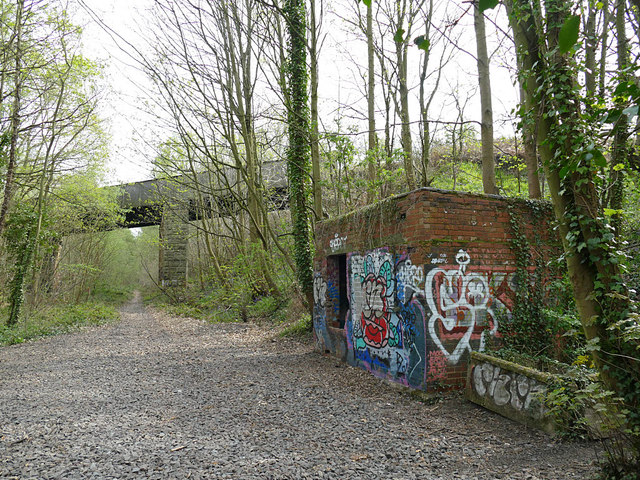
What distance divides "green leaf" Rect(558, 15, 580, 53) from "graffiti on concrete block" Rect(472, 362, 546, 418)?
3.61 meters

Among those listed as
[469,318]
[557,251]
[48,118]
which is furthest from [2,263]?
[557,251]

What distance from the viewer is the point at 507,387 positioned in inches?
184

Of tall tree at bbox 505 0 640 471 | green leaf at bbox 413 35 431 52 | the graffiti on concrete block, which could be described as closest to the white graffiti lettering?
the graffiti on concrete block

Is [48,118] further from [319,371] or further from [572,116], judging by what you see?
[572,116]

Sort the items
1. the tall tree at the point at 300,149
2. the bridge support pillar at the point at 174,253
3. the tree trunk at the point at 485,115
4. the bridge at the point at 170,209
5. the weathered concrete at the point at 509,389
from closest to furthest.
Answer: the weathered concrete at the point at 509,389 → the tree trunk at the point at 485,115 → the tall tree at the point at 300,149 → the bridge at the point at 170,209 → the bridge support pillar at the point at 174,253

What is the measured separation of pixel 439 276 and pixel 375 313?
1.41m

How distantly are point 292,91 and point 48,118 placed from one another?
27.3 ft

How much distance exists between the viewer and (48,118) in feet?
44.2

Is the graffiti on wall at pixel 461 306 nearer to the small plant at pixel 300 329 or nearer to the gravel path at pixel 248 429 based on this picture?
the gravel path at pixel 248 429

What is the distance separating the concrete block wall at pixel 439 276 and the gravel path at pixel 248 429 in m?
0.49

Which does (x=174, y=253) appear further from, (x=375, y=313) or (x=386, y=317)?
(x=386, y=317)

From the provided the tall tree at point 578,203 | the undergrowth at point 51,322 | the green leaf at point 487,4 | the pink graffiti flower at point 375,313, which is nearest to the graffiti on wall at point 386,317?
the pink graffiti flower at point 375,313

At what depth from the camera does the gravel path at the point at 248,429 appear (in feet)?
11.7

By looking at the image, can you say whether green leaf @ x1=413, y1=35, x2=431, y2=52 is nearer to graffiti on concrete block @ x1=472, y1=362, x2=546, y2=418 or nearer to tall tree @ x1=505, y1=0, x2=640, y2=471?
tall tree @ x1=505, y1=0, x2=640, y2=471
